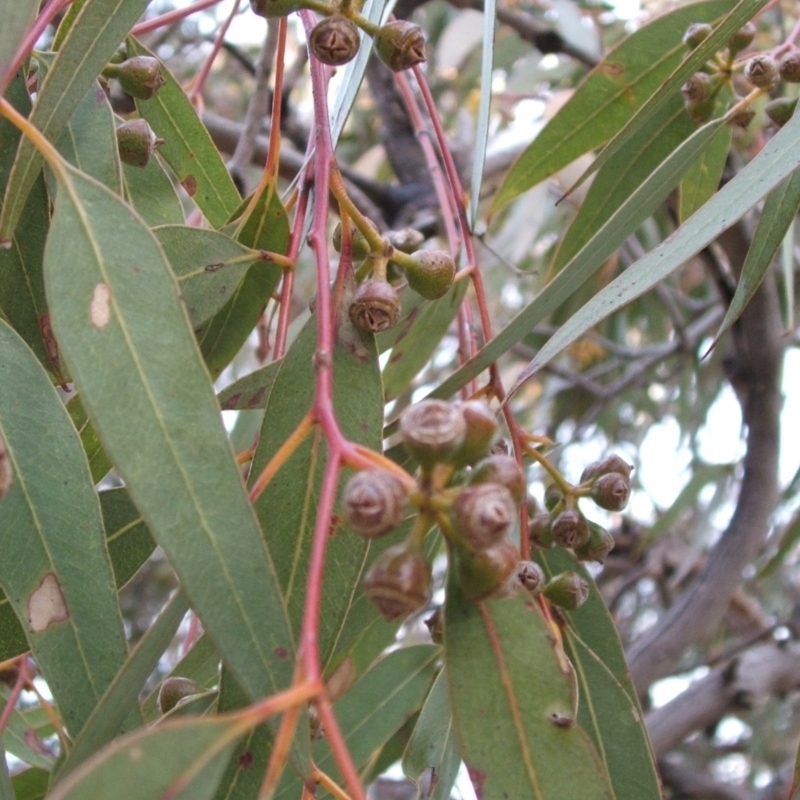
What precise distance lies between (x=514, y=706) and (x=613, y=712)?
0.99 ft

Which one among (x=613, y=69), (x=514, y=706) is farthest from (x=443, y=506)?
(x=613, y=69)

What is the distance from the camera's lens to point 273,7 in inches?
32.2

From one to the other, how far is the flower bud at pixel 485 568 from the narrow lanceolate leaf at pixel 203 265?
1.27 feet

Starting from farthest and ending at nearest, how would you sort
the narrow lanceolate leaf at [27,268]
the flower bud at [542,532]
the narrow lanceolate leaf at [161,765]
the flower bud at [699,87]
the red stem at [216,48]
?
the red stem at [216,48]
the flower bud at [699,87]
the flower bud at [542,532]
the narrow lanceolate leaf at [27,268]
the narrow lanceolate leaf at [161,765]

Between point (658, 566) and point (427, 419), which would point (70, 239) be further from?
point (658, 566)

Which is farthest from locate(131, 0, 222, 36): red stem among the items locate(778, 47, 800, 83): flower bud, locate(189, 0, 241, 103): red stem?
locate(778, 47, 800, 83): flower bud

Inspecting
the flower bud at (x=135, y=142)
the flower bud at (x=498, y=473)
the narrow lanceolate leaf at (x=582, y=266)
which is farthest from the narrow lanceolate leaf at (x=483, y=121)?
the flower bud at (x=498, y=473)

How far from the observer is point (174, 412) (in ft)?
2.13

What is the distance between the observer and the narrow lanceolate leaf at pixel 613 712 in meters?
0.91

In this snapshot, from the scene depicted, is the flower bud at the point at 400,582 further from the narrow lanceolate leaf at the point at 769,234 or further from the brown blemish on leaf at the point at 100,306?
the narrow lanceolate leaf at the point at 769,234

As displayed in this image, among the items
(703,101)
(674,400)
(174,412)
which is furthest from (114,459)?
(674,400)

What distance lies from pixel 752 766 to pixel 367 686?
2.47 meters

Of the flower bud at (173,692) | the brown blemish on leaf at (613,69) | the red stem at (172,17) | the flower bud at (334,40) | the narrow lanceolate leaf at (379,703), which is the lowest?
the narrow lanceolate leaf at (379,703)

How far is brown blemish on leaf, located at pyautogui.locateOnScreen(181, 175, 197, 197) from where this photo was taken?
111cm
